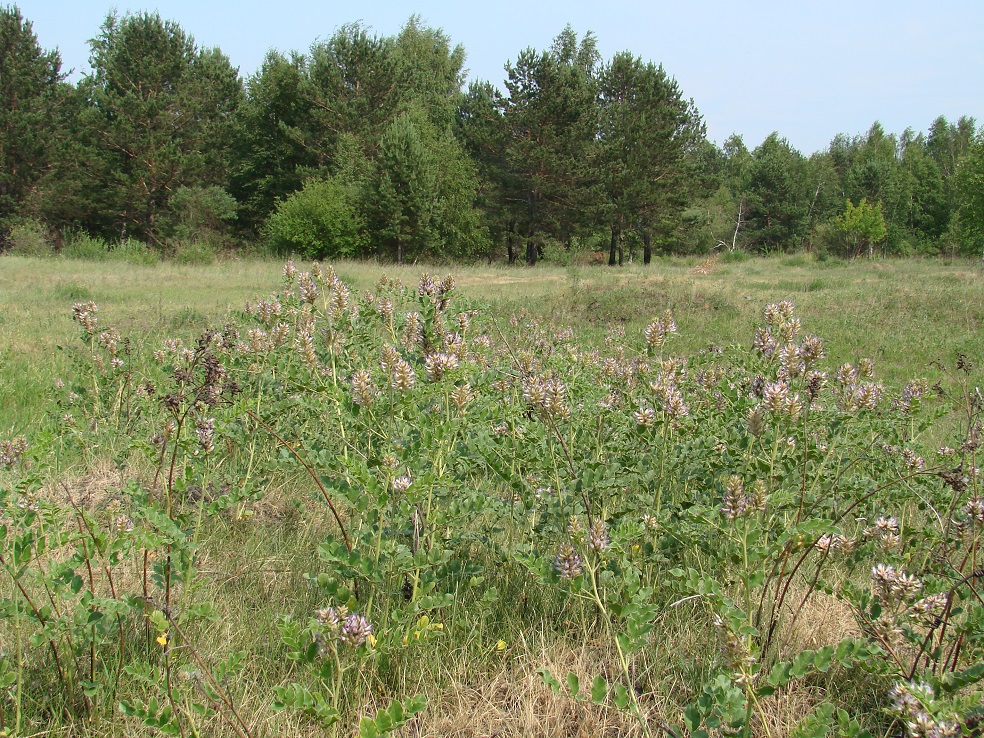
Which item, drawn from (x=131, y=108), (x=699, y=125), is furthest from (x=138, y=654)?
(x=699, y=125)

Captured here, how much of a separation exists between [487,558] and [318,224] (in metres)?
32.2

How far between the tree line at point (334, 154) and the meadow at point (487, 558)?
30939 millimetres

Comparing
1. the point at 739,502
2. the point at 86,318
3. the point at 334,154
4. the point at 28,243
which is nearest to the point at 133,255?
the point at 28,243

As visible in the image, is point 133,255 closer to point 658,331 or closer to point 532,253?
point 532,253

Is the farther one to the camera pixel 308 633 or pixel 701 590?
pixel 308 633

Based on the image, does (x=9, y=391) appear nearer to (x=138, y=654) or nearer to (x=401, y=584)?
(x=138, y=654)

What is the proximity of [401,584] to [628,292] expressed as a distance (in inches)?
523

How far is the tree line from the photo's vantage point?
1318 inches

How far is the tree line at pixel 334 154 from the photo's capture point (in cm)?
3347

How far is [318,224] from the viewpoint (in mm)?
32906

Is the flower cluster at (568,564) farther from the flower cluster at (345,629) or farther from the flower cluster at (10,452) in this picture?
the flower cluster at (10,452)

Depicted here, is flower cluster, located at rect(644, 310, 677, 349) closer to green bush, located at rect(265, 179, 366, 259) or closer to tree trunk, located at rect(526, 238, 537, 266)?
green bush, located at rect(265, 179, 366, 259)

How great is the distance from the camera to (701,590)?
174 cm

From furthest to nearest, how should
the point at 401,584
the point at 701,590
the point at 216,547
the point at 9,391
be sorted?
1. the point at 9,391
2. the point at 216,547
3. the point at 401,584
4. the point at 701,590
